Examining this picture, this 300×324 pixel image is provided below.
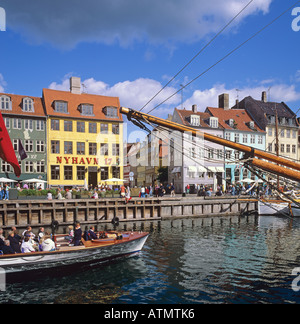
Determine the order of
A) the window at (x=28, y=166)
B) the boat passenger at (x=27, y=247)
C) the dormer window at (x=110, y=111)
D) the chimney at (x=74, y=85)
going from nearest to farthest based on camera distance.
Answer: the boat passenger at (x=27, y=247) → the window at (x=28, y=166) → the dormer window at (x=110, y=111) → the chimney at (x=74, y=85)

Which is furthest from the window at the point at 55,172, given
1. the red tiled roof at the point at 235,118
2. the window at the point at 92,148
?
the red tiled roof at the point at 235,118

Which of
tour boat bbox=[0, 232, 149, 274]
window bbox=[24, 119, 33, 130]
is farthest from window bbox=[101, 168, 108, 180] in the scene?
tour boat bbox=[0, 232, 149, 274]

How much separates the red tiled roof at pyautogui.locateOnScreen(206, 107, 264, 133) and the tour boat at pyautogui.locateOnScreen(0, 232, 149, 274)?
46.2 m

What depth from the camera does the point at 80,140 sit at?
5009cm

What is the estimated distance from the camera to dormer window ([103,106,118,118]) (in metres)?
52.5

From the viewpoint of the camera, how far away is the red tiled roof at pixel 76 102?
163 ft

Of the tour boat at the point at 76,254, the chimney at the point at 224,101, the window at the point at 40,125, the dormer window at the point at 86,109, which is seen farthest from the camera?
the chimney at the point at 224,101

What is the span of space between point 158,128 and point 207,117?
48030 millimetres

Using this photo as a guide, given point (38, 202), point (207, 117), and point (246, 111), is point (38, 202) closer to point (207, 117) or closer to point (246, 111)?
point (207, 117)

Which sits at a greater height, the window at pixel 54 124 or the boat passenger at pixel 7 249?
the window at pixel 54 124

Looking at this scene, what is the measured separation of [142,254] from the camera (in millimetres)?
19250

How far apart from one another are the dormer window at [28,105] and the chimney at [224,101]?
38.4 metres

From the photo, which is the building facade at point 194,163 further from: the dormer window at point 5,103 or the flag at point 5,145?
the flag at point 5,145

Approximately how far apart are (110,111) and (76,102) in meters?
5.76
